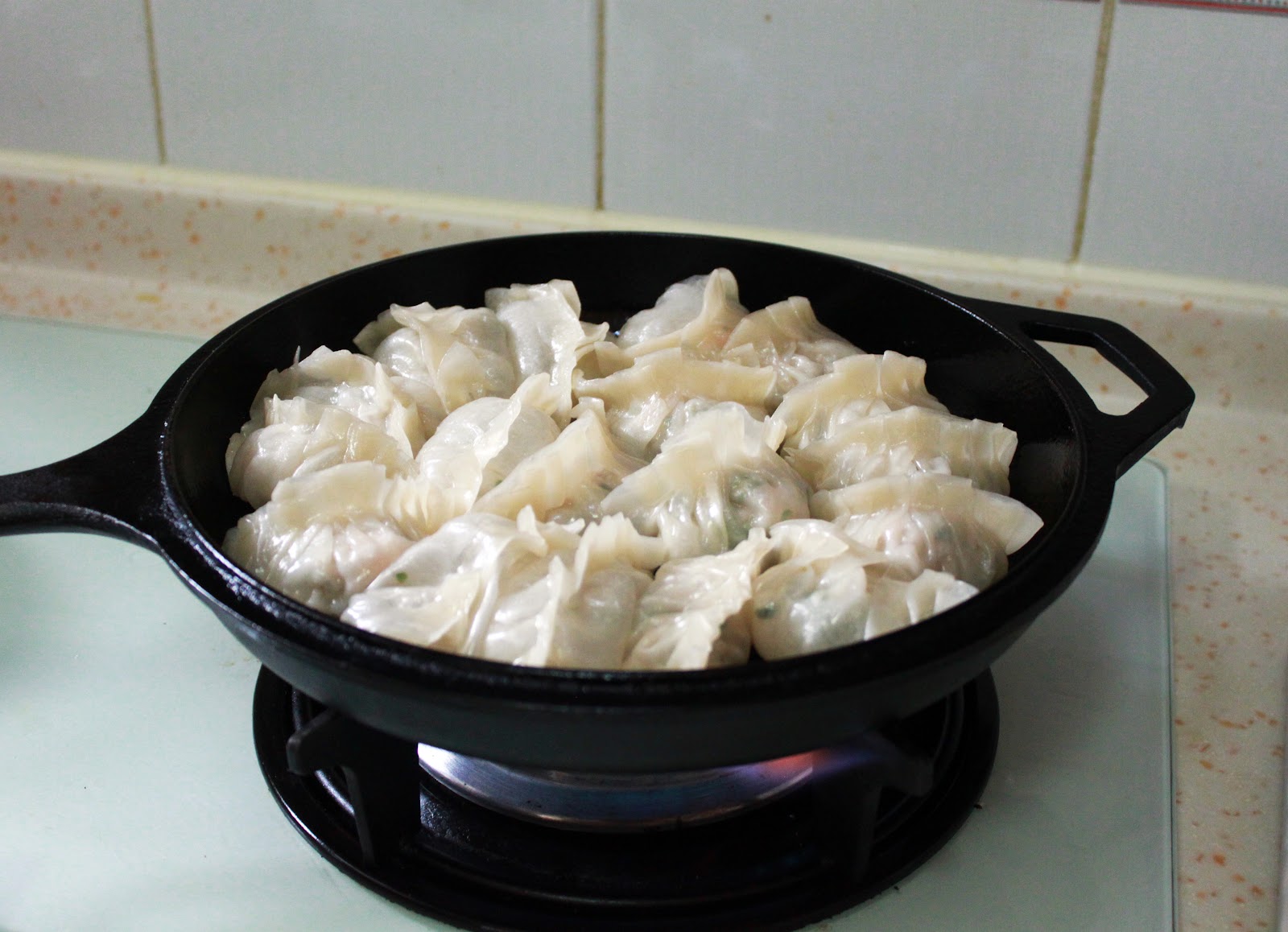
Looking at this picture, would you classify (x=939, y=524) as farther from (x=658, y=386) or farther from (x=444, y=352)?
(x=444, y=352)

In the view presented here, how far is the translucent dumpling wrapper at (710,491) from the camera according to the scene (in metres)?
0.87

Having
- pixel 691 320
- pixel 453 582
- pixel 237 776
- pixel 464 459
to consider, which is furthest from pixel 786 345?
pixel 237 776

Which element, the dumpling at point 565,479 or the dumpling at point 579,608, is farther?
the dumpling at point 565,479

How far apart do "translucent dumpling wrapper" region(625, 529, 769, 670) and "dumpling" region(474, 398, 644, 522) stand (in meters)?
0.10

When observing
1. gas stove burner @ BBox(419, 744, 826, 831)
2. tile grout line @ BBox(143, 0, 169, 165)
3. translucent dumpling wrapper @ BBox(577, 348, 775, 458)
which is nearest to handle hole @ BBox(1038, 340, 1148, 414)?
translucent dumpling wrapper @ BBox(577, 348, 775, 458)

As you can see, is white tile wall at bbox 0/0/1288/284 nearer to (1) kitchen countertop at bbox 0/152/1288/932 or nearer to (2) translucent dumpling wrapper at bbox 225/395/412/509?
(1) kitchen countertop at bbox 0/152/1288/932

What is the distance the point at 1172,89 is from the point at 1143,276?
193 mm

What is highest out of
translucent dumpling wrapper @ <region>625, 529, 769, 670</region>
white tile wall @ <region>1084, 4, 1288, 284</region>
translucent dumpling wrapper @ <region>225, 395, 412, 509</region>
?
white tile wall @ <region>1084, 4, 1288, 284</region>

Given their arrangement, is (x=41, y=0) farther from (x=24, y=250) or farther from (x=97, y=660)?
(x=97, y=660)

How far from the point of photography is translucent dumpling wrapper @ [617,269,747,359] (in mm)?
1052

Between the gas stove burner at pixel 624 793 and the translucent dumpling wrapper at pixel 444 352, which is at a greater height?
the translucent dumpling wrapper at pixel 444 352

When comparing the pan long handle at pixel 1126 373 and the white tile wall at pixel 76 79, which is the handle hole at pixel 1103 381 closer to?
the pan long handle at pixel 1126 373

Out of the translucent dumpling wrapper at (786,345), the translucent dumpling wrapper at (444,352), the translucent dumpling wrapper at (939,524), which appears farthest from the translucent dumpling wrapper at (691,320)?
the translucent dumpling wrapper at (939,524)

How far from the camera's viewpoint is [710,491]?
2.89ft
